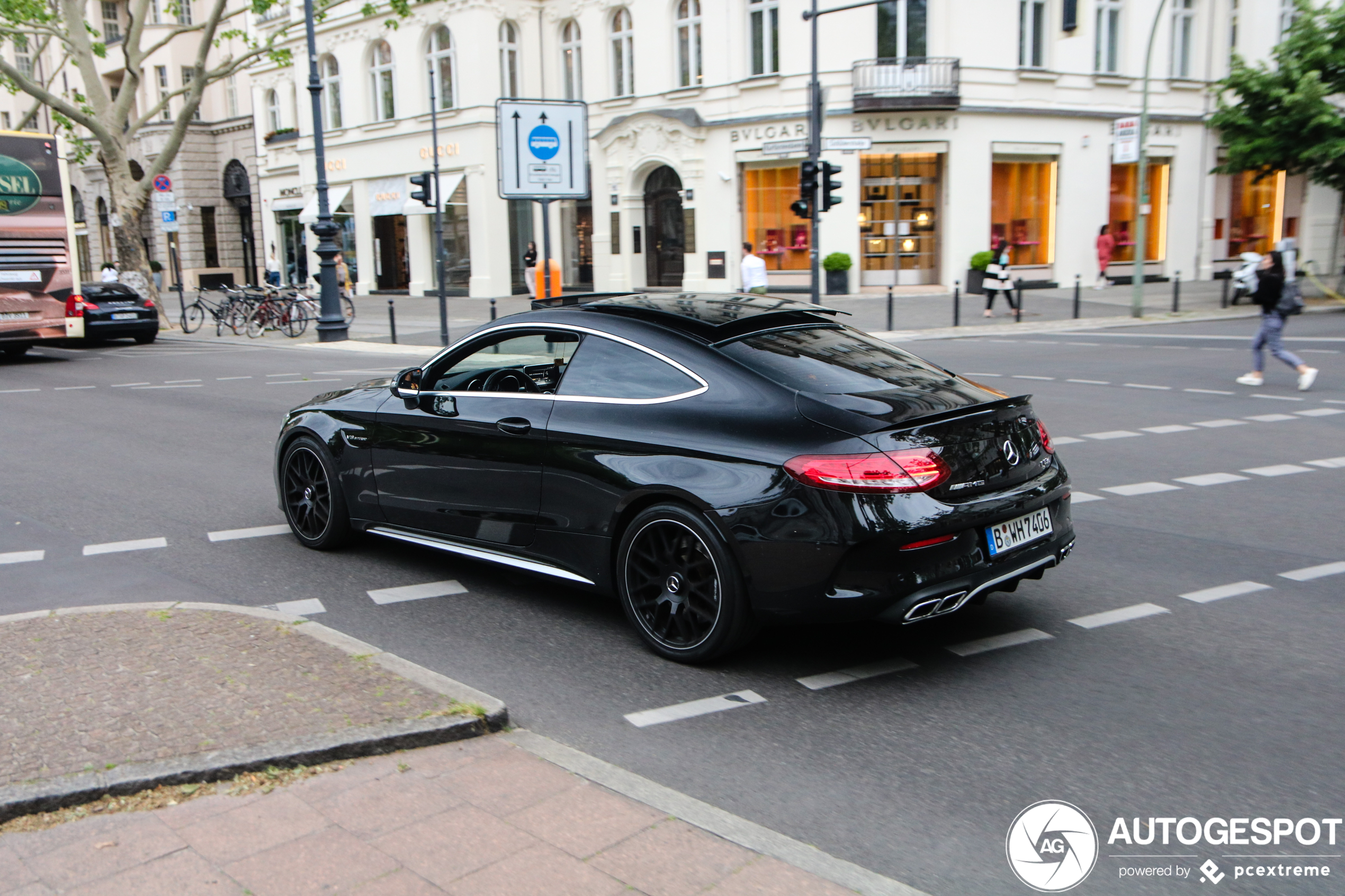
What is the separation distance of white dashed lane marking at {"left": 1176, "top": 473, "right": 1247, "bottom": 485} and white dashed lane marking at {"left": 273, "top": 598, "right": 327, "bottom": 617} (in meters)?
6.06

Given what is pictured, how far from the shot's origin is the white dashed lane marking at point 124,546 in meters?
6.71

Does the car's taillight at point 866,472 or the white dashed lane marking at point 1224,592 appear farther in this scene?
the white dashed lane marking at point 1224,592

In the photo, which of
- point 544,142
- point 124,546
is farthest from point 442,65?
point 124,546

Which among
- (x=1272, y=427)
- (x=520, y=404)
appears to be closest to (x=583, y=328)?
(x=520, y=404)

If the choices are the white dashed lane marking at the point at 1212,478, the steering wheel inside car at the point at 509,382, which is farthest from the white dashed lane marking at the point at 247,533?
the white dashed lane marking at the point at 1212,478

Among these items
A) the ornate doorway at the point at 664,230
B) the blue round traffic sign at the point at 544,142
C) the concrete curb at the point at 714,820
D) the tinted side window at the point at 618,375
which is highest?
the blue round traffic sign at the point at 544,142

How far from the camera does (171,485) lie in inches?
341

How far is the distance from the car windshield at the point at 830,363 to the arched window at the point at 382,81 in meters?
36.1

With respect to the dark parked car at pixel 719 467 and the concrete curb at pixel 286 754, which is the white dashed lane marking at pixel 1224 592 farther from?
the concrete curb at pixel 286 754

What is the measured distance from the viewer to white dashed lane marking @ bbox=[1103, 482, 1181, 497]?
7.95 m

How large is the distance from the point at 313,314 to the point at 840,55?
1466 cm

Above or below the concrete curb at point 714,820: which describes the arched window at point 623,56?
above

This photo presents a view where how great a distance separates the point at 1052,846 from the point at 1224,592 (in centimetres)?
292

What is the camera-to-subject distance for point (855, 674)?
4637 millimetres
